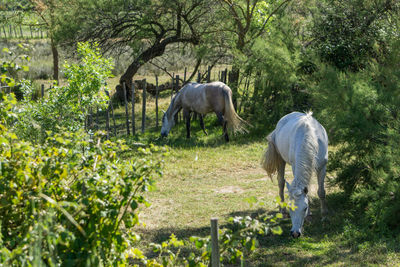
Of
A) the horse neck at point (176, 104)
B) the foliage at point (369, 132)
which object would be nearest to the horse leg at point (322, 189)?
the foliage at point (369, 132)

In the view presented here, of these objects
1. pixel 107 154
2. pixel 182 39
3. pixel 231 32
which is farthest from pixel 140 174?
pixel 182 39

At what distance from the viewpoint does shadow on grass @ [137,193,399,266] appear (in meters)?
4.73

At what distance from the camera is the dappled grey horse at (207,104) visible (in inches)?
438

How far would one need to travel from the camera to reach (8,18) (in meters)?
18.0

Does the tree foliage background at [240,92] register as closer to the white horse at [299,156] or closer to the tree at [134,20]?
the tree at [134,20]

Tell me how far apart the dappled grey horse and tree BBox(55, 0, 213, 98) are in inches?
114

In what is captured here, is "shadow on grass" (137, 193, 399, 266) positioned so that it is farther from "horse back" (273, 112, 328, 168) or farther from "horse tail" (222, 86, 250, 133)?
"horse tail" (222, 86, 250, 133)

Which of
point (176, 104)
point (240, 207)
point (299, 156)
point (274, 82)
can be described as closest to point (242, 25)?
point (274, 82)

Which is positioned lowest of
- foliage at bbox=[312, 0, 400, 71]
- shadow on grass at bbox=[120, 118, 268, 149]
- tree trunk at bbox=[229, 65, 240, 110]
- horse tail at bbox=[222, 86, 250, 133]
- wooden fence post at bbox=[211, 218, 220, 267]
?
shadow on grass at bbox=[120, 118, 268, 149]

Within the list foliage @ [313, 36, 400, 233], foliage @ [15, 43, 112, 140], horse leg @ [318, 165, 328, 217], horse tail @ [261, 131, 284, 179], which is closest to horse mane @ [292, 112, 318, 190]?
horse leg @ [318, 165, 328, 217]

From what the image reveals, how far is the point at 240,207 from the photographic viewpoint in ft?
22.5

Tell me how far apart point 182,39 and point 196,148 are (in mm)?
5335

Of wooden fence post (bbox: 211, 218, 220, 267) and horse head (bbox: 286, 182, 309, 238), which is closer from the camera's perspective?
wooden fence post (bbox: 211, 218, 220, 267)

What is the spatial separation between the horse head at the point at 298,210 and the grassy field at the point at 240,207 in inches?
11.9
